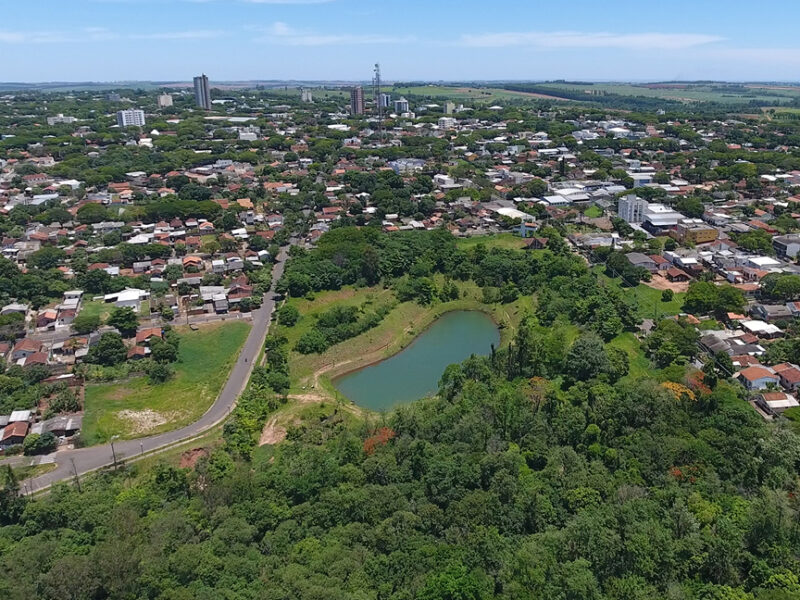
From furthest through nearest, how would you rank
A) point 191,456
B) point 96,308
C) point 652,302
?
point 96,308, point 652,302, point 191,456

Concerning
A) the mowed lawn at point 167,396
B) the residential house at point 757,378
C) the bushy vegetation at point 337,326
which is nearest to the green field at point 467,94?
the bushy vegetation at point 337,326

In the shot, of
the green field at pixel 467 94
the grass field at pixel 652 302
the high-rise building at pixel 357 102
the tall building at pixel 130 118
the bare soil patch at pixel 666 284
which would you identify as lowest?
the grass field at pixel 652 302

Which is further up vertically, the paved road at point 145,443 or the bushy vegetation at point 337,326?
the bushy vegetation at point 337,326

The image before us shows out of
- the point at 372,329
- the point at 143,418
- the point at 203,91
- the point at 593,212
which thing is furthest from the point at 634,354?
the point at 203,91

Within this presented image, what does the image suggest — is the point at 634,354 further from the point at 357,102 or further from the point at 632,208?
the point at 357,102

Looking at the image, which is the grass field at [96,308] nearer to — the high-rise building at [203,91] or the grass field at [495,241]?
the grass field at [495,241]

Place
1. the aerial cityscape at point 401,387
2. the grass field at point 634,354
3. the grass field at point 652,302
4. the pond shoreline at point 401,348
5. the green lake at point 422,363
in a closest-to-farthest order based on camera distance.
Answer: the aerial cityscape at point 401,387
the grass field at point 634,354
the green lake at point 422,363
the pond shoreline at point 401,348
the grass field at point 652,302

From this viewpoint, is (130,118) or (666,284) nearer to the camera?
(666,284)
